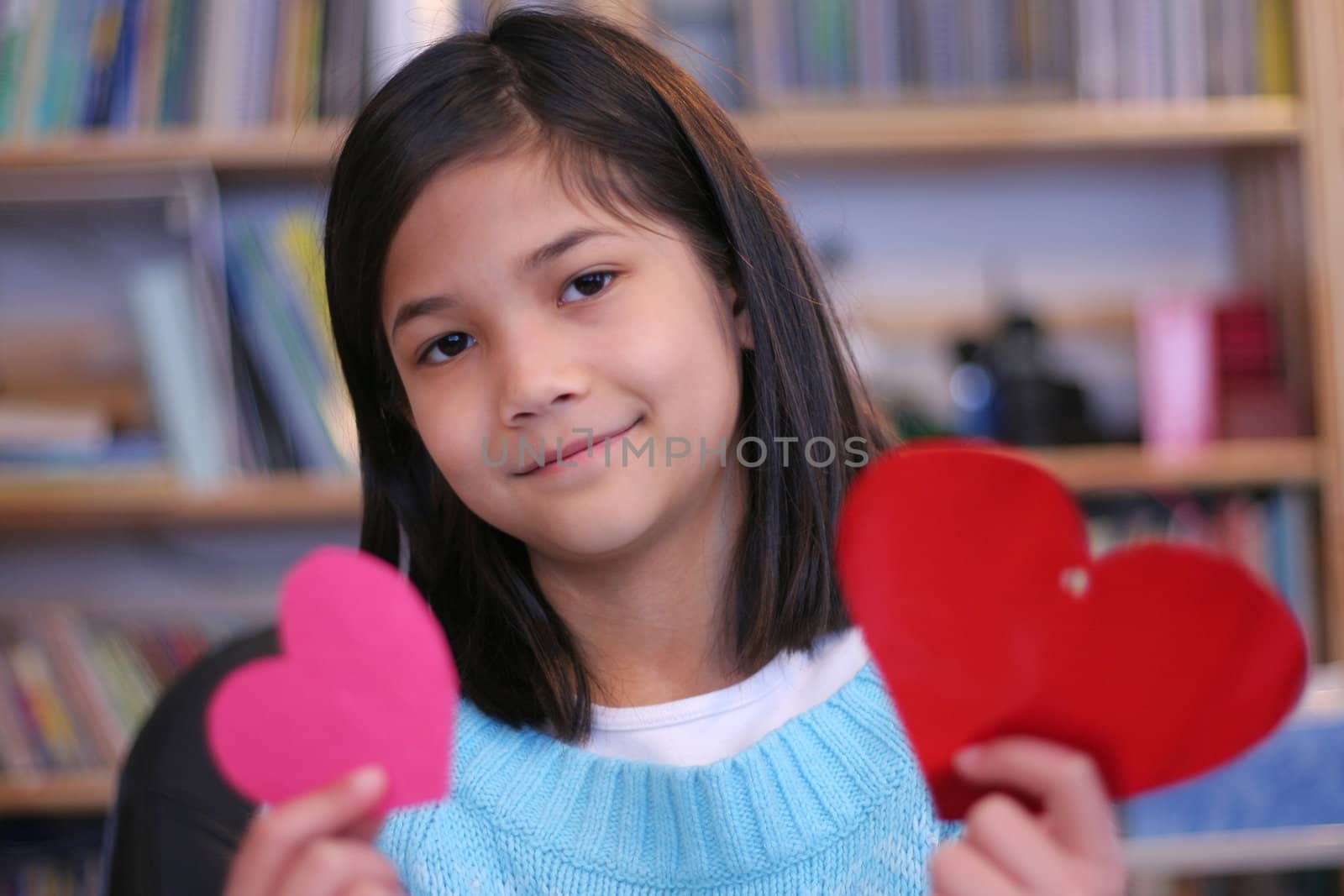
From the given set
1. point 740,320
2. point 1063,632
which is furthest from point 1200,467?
point 1063,632

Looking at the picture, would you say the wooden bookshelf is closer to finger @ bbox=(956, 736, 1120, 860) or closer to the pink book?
the pink book

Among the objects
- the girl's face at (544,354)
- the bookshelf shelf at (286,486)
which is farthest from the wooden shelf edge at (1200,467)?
the girl's face at (544,354)

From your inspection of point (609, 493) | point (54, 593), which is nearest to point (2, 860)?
point (54, 593)

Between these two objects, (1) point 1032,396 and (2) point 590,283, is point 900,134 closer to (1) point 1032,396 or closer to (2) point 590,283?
(1) point 1032,396

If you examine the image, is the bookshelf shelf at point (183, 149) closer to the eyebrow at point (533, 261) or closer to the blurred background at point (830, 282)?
the blurred background at point (830, 282)

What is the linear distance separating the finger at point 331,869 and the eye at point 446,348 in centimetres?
37

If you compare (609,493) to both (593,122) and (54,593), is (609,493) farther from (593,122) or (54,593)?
(54,593)

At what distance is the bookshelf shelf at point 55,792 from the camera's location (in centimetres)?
175

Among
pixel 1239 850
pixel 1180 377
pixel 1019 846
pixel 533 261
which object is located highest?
pixel 533 261

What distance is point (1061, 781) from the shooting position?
0.51 meters

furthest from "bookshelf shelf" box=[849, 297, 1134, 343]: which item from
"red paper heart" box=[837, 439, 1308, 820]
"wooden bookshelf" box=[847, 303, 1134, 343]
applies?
"red paper heart" box=[837, 439, 1308, 820]

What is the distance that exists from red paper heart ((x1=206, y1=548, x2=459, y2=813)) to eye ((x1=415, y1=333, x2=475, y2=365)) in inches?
10.8

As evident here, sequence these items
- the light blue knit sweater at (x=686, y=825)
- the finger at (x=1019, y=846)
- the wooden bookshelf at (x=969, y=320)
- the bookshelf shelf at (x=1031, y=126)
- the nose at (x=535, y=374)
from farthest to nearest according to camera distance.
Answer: the wooden bookshelf at (x=969, y=320)
the bookshelf shelf at (x=1031, y=126)
the light blue knit sweater at (x=686, y=825)
the nose at (x=535, y=374)
the finger at (x=1019, y=846)

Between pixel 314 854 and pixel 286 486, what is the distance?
1.29 metres
